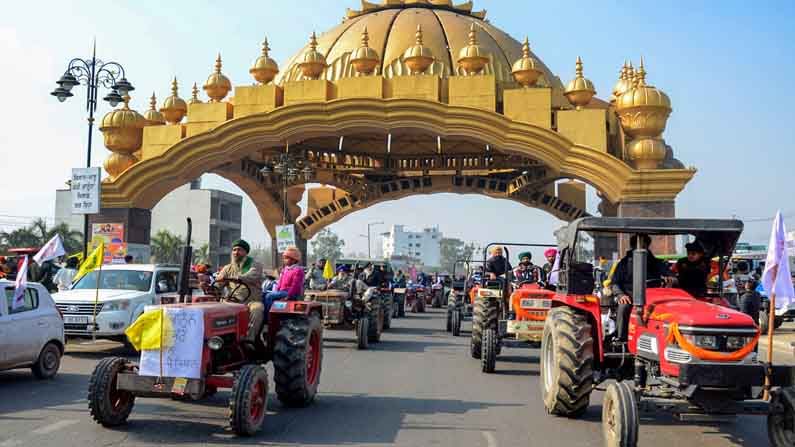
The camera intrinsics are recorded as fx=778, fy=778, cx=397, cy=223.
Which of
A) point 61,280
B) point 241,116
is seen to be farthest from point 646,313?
point 241,116

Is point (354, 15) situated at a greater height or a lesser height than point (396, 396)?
greater

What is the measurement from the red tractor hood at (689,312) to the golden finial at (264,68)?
2058 cm

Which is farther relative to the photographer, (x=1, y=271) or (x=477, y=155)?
(x=477, y=155)

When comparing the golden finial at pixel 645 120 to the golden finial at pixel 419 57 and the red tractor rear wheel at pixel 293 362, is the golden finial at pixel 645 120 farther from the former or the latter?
the red tractor rear wheel at pixel 293 362

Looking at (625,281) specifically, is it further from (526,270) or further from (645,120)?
(645,120)

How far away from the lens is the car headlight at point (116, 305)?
14.2 metres

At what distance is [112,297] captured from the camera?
47.4 ft

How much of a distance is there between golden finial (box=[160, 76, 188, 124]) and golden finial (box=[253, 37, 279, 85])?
2986 mm

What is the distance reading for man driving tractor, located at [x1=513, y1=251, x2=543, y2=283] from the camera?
15203mm

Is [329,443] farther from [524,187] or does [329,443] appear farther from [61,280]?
[524,187]

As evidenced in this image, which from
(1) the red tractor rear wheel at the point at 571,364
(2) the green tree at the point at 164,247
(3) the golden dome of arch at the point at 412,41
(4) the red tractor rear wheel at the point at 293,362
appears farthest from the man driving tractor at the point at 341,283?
(2) the green tree at the point at 164,247

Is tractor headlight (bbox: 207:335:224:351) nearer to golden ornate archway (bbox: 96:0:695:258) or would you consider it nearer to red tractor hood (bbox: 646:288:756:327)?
red tractor hood (bbox: 646:288:756:327)

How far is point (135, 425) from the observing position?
794cm

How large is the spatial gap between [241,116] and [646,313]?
66.2 ft
